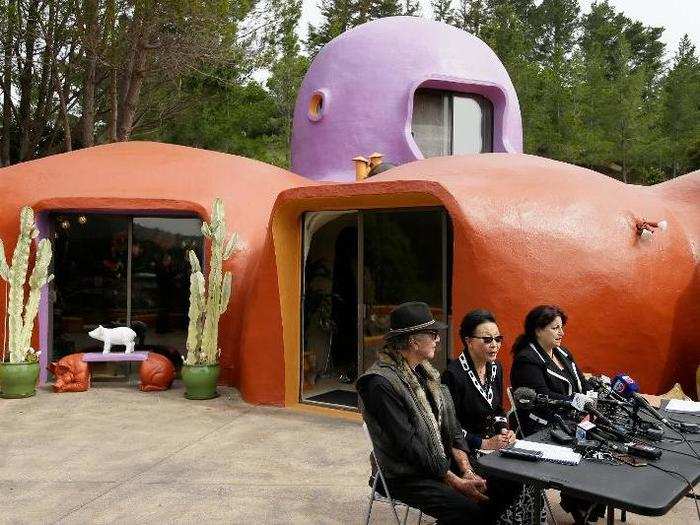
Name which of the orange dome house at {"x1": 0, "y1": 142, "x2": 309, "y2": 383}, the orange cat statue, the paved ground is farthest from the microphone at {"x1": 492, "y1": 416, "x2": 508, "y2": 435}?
the orange cat statue

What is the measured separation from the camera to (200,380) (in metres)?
8.60

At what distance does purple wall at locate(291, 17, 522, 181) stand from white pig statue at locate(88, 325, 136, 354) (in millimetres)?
5036

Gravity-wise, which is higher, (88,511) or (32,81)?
(32,81)

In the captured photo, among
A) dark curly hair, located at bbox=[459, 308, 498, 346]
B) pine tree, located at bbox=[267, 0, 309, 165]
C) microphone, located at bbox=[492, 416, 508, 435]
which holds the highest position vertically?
pine tree, located at bbox=[267, 0, 309, 165]

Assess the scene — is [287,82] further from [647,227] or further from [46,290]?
[647,227]

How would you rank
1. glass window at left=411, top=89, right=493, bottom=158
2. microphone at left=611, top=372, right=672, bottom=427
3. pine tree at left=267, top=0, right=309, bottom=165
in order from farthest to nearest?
pine tree at left=267, top=0, right=309, bottom=165
glass window at left=411, top=89, right=493, bottom=158
microphone at left=611, top=372, right=672, bottom=427

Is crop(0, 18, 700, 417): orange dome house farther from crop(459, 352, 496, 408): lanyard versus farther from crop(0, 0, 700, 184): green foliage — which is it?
crop(0, 0, 700, 184): green foliage

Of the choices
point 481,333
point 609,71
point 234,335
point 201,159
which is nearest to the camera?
point 481,333

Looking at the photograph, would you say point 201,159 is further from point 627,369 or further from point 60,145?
point 60,145

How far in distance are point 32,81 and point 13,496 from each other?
1596cm

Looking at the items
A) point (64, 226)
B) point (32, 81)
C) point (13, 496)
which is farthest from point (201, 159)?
point (32, 81)

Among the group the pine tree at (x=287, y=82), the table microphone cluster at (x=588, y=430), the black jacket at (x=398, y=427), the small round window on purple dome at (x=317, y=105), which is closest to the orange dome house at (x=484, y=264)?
the table microphone cluster at (x=588, y=430)

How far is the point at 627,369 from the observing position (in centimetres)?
688

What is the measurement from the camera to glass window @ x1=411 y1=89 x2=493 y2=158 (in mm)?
12547
